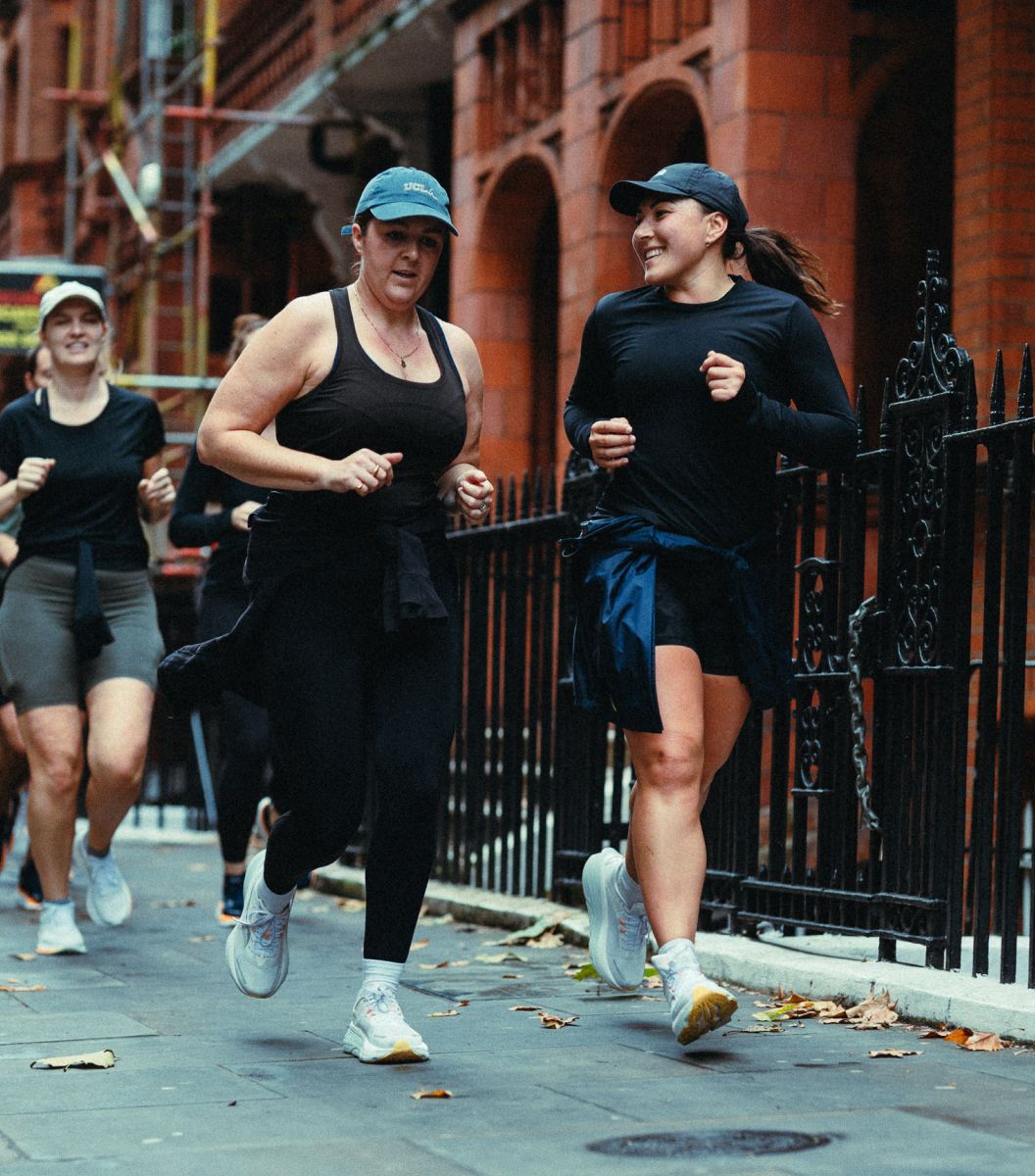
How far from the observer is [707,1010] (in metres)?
5.01

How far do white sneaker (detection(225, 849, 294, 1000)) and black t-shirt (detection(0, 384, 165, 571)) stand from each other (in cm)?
243

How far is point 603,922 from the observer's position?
18.7ft

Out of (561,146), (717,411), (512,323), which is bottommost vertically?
(717,411)

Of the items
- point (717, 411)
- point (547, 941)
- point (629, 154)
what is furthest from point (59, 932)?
point (629, 154)

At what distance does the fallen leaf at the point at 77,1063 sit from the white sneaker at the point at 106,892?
9.33 feet

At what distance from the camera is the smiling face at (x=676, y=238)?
554cm

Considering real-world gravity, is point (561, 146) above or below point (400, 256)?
above

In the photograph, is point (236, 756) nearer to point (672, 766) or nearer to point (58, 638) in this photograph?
point (58, 638)

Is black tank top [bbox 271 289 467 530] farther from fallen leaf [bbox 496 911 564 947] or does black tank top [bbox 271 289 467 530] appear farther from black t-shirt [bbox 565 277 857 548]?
fallen leaf [bbox 496 911 564 947]

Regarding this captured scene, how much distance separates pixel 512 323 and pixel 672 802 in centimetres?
1095

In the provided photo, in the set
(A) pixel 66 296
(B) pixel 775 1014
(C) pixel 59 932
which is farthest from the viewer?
(A) pixel 66 296

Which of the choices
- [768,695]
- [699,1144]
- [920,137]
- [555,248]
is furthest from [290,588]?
[555,248]

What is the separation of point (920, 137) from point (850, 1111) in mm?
10113

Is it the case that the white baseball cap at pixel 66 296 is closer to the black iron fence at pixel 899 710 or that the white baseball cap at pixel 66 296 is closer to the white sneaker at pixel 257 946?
the black iron fence at pixel 899 710
